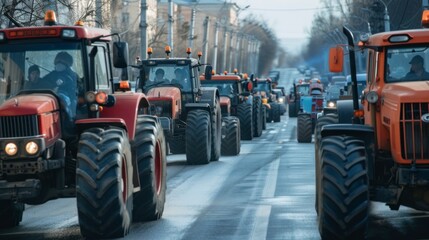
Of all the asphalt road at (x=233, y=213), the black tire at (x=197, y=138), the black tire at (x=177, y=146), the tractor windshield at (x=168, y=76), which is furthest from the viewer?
the black tire at (x=177, y=146)

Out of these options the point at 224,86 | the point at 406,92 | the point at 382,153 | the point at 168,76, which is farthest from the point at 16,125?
the point at 224,86

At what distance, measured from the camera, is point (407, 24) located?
3351 inches

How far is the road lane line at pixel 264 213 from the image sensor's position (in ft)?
45.1

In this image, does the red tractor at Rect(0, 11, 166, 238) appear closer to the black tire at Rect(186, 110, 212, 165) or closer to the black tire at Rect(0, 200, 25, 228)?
the black tire at Rect(0, 200, 25, 228)

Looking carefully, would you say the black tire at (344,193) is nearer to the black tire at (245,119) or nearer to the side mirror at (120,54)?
the side mirror at (120,54)

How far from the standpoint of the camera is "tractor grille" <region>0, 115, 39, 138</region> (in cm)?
1303

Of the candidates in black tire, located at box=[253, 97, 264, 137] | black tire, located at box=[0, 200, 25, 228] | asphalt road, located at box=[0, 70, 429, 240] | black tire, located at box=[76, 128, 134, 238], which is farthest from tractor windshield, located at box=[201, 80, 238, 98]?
black tire, located at box=[76, 128, 134, 238]

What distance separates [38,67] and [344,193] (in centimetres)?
431

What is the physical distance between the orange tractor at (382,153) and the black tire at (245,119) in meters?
23.8

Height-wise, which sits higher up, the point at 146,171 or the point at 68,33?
the point at 68,33

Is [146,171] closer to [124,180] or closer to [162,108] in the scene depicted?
[124,180]

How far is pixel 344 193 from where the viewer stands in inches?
481

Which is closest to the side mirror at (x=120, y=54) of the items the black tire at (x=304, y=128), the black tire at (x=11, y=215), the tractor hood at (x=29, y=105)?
the tractor hood at (x=29, y=105)

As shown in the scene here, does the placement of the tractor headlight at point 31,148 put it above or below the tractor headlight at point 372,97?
below
